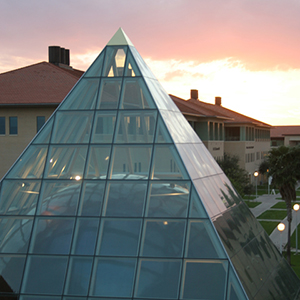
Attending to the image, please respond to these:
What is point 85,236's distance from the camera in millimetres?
13727

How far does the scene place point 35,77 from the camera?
4688cm

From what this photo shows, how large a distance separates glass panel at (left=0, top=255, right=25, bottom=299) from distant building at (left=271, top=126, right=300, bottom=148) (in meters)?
112

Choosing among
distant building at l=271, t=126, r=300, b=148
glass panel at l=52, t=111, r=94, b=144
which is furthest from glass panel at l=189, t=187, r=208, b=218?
distant building at l=271, t=126, r=300, b=148

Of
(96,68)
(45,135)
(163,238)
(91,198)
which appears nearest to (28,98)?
(96,68)

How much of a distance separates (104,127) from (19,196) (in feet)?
11.6

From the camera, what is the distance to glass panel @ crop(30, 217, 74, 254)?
13.7 metres

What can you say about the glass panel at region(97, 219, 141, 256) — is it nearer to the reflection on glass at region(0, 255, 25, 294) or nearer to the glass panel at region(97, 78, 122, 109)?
the reflection on glass at region(0, 255, 25, 294)

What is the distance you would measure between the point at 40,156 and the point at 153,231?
4606 millimetres

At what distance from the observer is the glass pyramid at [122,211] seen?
12977 millimetres

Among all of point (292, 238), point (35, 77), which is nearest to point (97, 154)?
point (292, 238)

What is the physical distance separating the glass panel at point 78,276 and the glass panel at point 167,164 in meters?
3.27

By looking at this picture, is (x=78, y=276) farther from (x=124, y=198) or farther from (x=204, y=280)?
(x=204, y=280)

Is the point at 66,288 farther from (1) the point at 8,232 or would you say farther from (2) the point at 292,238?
(2) the point at 292,238

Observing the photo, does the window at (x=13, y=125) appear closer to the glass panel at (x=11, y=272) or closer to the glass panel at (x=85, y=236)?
the glass panel at (x=11, y=272)
